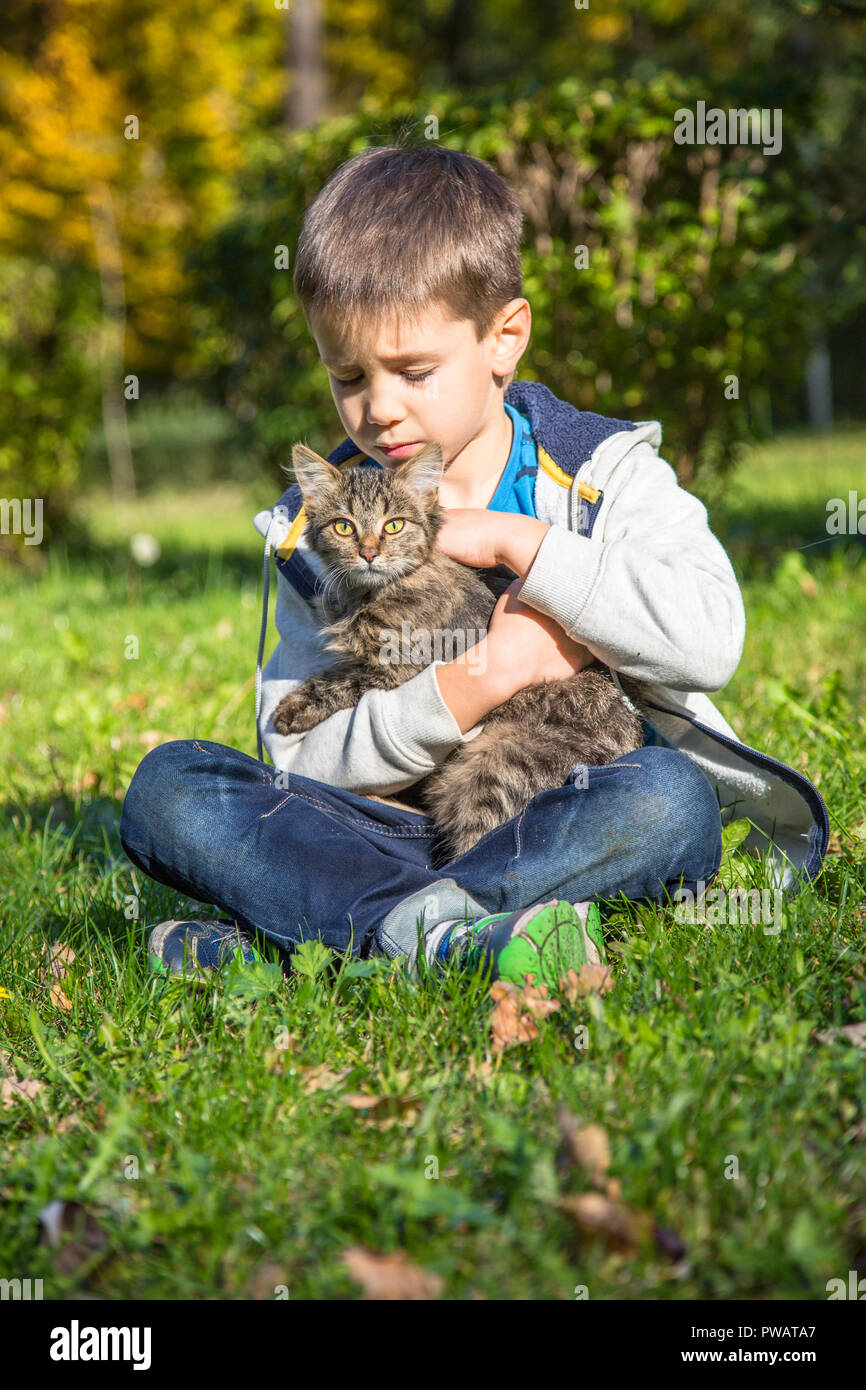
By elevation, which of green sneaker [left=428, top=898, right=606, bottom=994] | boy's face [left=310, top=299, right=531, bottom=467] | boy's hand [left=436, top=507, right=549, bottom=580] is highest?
boy's face [left=310, top=299, right=531, bottom=467]

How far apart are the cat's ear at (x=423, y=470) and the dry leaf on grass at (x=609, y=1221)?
1802 millimetres

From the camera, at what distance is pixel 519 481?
307cm

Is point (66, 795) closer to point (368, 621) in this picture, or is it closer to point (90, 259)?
point (368, 621)

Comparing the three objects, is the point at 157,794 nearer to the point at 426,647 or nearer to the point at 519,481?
the point at 426,647

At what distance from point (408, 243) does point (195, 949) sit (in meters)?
1.83

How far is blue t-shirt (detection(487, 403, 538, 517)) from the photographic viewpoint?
304 cm

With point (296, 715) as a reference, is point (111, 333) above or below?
above

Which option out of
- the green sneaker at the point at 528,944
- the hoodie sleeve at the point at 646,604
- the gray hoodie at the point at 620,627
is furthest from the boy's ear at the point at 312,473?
the green sneaker at the point at 528,944

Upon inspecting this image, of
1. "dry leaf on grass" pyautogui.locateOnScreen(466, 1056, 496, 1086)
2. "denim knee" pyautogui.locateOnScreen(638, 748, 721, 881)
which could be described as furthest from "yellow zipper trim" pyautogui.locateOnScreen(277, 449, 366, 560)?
"dry leaf on grass" pyautogui.locateOnScreen(466, 1056, 496, 1086)

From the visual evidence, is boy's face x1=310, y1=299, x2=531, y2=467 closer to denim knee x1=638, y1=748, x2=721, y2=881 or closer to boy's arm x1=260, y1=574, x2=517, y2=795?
boy's arm x1=260, y1=574, x2=517, y2=795

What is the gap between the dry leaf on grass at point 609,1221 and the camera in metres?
1.58

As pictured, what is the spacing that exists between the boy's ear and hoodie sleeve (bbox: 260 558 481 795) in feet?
1.31

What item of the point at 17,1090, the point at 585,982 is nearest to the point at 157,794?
the point at 17,1090

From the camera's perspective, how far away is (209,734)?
4.31 m
